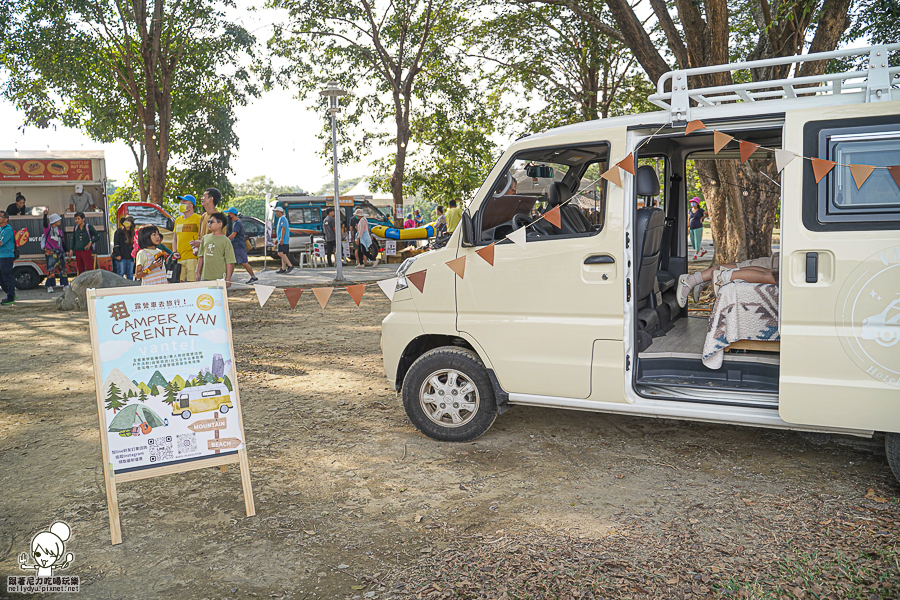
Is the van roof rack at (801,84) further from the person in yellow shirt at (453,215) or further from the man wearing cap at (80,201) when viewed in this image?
the man wearing cap at (80,201)

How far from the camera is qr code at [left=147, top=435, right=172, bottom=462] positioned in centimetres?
377

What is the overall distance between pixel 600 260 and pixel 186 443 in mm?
2628

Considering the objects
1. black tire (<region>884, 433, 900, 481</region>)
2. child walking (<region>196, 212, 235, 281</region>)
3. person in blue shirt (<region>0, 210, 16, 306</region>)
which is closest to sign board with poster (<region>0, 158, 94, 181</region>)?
person in blue shirt (<region>0, 210, 16, 306</region>)

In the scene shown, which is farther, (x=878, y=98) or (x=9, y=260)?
(x=9, y=260)

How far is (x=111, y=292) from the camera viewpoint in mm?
3746

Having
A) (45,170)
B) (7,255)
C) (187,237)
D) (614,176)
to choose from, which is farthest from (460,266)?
(45,170)

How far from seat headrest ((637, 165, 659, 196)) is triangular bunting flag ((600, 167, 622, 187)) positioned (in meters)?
0.26

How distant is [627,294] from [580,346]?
17.2 inches

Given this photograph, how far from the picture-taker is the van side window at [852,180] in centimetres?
363

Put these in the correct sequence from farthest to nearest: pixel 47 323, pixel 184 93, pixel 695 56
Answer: pixel 184 93 → pixel 47 323 → pixel 695 56

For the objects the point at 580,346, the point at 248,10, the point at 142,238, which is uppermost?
the point at 248,10

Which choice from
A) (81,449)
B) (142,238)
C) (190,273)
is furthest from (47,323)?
(81,449)

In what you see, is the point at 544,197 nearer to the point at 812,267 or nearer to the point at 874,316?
the point at 812,267

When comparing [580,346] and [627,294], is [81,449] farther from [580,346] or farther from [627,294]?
[627,294]
